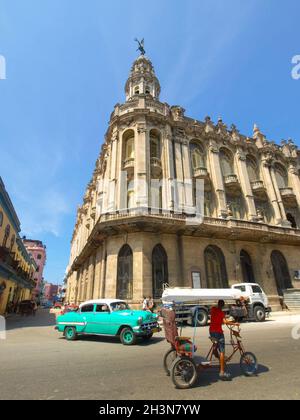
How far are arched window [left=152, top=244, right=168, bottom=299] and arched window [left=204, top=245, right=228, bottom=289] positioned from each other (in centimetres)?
411

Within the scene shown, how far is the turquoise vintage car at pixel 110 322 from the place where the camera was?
367 inches

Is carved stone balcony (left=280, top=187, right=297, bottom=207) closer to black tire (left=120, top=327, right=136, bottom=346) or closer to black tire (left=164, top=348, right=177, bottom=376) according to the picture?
black tire (left=120, top=327, right=136, bottom=346)

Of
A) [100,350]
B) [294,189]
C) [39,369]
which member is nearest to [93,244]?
[100,350]

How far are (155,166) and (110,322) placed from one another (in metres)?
16.1

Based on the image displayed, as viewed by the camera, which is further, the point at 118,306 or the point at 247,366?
the point at 118,306

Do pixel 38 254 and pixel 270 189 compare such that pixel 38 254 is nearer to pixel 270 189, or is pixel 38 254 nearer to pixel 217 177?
pixel 217 177

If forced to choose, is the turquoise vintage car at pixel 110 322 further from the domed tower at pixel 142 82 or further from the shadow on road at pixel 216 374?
the domed tower at pixel 142 82

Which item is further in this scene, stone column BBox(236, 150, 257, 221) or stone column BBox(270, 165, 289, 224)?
stone column BBox(270, 165, 289, 224)

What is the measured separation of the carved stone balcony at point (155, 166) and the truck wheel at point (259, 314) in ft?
47.5

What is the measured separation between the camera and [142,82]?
32562 mm

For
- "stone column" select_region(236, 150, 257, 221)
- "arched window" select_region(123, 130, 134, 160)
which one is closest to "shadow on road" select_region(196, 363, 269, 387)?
"stone column" select_region(236, 150, 257, 221)

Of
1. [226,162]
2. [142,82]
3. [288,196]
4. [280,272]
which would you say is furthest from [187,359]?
[142,82]

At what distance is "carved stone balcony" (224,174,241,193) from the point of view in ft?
84.6

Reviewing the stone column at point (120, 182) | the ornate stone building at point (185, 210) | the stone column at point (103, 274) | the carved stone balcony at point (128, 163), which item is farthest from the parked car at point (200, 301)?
the carved stone balcony at point (128, 163)
